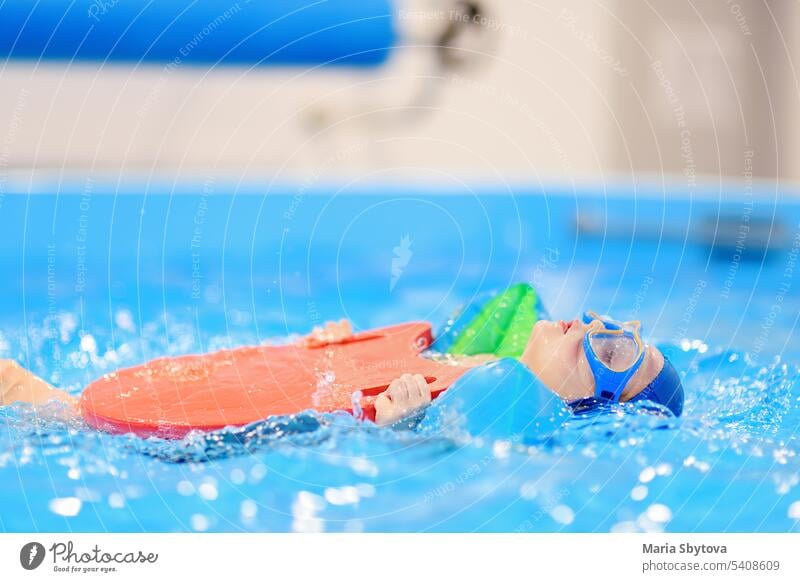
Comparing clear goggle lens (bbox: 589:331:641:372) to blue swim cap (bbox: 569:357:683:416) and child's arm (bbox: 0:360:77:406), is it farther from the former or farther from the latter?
child's arm (bbox: 0:360:77:406)

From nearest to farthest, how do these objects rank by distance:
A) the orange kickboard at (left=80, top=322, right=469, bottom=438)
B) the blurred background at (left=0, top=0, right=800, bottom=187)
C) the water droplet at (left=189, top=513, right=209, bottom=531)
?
1. the water droplet at (left=189, top=513, right=209, bottom=531)
2. the orange kickboard at (left=80, top=322, right=469, bottom=438)
3. the blurred background at (left=0, top=0, right=800, bottom=187)

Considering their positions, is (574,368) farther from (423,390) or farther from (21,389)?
(21,389)

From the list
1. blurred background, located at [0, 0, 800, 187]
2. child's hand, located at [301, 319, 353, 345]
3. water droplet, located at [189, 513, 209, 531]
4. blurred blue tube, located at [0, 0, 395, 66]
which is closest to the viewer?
water droplet, located at [189, 513, 209, 531]

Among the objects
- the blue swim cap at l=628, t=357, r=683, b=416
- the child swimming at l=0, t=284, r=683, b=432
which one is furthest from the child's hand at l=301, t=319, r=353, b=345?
the blue swim cap at l=628, t=357, r=683, b=416

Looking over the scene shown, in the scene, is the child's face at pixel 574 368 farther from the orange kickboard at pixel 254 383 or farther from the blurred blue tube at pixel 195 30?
the blurred blue tube at pixel 195 30

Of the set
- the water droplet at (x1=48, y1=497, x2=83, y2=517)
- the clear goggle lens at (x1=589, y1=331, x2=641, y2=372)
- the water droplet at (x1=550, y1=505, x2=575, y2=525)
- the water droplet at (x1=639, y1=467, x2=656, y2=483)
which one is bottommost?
the water droplet at (x1=550, y1=505, x2=575, y2=525)

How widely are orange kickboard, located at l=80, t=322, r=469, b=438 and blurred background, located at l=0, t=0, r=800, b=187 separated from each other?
1.87m

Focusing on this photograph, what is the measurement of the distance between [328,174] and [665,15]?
2.11 meters

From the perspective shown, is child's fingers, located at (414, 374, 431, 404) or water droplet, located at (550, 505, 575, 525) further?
child's fingers, located at (414, 374, 431, 404)

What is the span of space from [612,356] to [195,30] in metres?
1.38

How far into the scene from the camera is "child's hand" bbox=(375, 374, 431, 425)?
4.84 feet

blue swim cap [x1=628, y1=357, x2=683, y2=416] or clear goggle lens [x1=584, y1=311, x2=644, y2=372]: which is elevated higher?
clear goggle lens [x1=584, y1=311, x2=644, y2=372]
